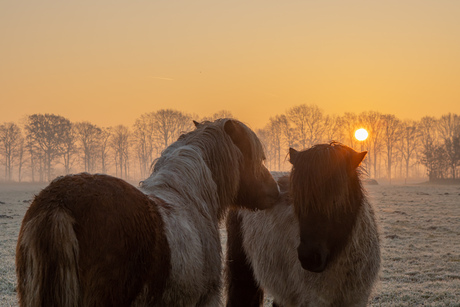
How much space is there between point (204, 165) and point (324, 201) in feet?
3.52

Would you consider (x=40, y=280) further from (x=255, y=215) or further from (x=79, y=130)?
(x=79, y=130)

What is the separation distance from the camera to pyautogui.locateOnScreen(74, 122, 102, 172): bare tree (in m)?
68.1

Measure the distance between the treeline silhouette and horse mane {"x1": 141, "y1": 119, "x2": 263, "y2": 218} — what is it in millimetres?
58310

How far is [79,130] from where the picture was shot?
68.3m

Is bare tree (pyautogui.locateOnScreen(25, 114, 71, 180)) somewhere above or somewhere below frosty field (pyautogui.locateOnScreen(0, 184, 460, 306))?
above

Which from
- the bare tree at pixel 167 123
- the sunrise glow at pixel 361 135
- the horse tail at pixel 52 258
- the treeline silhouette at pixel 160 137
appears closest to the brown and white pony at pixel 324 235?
the horse tail at pixel 52 258

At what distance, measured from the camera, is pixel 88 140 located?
68875 mm

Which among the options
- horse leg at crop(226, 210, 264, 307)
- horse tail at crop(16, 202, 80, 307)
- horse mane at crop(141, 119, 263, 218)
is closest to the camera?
horse tail at crop(16, 202, 80, 307)

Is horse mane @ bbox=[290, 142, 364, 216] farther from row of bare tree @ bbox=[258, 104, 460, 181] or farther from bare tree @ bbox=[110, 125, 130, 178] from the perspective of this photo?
bare tree @ bbox=[110, 125, 130, 178]

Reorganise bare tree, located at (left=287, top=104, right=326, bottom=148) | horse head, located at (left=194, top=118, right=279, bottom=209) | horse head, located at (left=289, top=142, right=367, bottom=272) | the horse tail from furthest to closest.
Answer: bare tree, located at (left=287, top=104, right=326, bottom=148)
horse head, located at (left=194, top=118, right=279, bottom=209)
horse head, located at (left=289, top=142, right=367, bottom=272)
the horse tail

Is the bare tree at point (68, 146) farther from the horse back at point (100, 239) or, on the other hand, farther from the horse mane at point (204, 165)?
the horse back at point (100, 239)

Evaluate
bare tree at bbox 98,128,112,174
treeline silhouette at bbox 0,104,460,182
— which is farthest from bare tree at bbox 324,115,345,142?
bare tree at bbox 98,128,112,174

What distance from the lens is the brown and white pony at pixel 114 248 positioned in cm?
Answer: 223

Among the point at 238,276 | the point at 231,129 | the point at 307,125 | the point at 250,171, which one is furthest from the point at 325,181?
the point at 307,125
